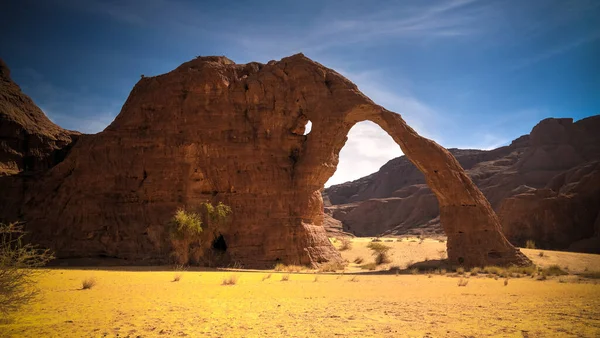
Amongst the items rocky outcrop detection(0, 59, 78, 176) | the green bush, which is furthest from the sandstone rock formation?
rocky outcrop detection(0, 59, 78, 176)

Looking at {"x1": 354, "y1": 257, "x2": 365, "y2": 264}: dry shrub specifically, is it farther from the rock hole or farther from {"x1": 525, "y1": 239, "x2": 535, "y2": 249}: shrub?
{"x1": 525, "y1": 239, "x2": 535, "y2": 249}: shrub

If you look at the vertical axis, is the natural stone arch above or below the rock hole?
above

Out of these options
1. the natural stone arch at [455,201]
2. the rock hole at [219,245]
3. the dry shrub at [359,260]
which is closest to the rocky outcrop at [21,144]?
the rock hole at [219,245]

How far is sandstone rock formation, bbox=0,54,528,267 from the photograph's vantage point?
67.7 feet

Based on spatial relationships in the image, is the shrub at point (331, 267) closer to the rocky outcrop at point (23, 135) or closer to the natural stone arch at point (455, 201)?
the natural stone arch at point (455, 201)

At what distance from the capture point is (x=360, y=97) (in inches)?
892

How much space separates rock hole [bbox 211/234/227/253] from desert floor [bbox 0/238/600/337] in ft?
29.9

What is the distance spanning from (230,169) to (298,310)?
14.9 m

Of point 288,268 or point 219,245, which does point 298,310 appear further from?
point 219,245

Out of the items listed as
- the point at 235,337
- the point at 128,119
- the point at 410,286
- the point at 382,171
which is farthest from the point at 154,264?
the point at 382,171

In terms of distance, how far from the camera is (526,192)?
33.6 metres

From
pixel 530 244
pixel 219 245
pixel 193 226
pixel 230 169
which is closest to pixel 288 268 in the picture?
pixel 219 245

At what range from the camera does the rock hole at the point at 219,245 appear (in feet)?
70.5

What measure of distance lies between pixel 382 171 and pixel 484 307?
83741 mm
